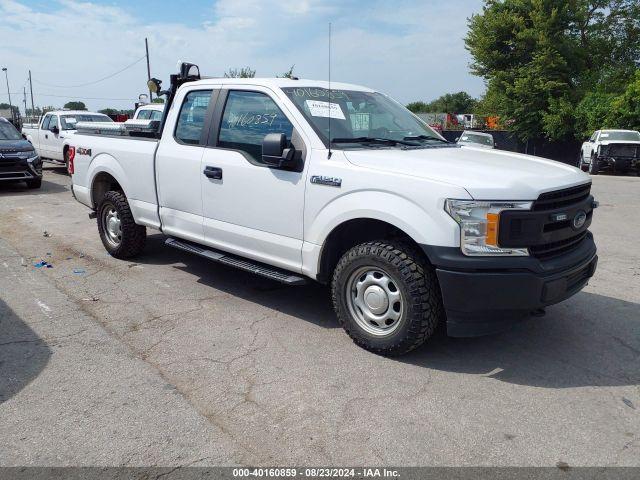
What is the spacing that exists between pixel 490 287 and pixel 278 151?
72.7 inches

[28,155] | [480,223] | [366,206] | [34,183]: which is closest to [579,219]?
[480,223]

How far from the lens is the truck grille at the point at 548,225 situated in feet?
11.7

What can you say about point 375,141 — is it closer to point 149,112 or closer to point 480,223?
point 480,223

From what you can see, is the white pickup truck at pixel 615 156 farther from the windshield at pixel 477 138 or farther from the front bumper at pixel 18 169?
the front bumper at pixel 18 169

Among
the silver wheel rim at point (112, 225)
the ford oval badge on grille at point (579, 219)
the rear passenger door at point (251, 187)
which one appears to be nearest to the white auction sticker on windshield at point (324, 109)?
the rear passenger door at point (251, 187)

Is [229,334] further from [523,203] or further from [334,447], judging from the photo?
[523,203]

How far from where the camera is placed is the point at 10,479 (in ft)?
9.04

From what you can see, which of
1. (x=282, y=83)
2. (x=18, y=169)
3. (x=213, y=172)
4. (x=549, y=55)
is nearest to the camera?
(x=282, y=83)

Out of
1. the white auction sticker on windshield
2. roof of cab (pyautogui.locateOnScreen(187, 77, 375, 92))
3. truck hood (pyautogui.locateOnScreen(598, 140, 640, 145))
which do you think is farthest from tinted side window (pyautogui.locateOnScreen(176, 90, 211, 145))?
truck hood (pyautogui.locateOnScreen(598, 140, 640, 145))

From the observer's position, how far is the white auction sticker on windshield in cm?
460

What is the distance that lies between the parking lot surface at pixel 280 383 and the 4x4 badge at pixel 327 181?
48.6 inches

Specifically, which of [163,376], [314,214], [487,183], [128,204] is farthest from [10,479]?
[128,204]

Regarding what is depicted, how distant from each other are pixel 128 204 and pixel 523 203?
14.6 feet

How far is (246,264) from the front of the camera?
16.3ft
